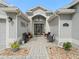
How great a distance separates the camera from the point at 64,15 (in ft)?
45.3

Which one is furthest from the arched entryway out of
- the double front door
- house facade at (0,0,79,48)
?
house facade at (0,0,79,48)

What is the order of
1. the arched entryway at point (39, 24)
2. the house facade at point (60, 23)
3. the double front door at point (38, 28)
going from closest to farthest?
the house facade at point (60, 23)
the arched entryway at point (39, 24)
the double front door at point (38, 28)

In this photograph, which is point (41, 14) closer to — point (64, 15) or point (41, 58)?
point (64, 15)

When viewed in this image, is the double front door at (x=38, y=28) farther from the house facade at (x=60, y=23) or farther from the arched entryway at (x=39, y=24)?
the house facade at (x=60, y=23)

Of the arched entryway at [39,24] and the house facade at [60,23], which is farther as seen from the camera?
the arched entryway at [39,24]

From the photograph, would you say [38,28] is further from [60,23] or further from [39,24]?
[60,23]

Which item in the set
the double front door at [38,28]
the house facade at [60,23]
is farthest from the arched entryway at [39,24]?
the house facade at [60,23]

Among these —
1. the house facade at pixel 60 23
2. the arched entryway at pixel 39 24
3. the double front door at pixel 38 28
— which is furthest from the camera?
the double front door at pixel 38 28

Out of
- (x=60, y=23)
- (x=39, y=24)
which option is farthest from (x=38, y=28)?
(x=60, y=23)

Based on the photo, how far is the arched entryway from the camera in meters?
27.8

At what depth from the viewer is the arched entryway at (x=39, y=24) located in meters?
27.8

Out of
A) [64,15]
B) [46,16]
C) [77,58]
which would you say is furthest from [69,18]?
[46,16]

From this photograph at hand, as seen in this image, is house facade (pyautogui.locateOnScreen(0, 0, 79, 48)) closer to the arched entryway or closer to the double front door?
the arched entryway

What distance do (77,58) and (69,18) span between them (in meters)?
5.48
